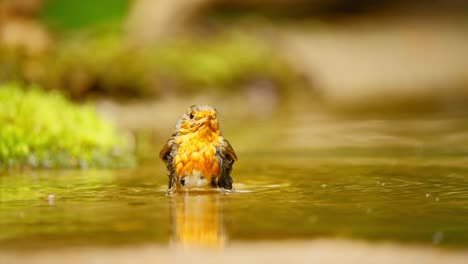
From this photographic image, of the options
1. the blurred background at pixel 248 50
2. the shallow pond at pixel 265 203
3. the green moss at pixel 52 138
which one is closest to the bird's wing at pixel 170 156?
the shallow pond at pixel 265 203

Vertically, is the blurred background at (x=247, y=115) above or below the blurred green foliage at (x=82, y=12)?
below

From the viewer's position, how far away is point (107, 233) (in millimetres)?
3713

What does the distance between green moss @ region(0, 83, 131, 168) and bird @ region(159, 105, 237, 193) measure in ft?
6.84

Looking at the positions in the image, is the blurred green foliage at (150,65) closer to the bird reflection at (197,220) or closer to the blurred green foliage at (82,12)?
the blurred green foliage at (82,12)

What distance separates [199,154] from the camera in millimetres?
4852

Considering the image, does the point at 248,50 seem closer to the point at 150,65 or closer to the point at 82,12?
the point at 150,65

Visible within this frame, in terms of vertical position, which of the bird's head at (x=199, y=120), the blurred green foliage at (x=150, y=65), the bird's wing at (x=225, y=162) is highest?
the blurred green foliage at (x=150, y=65)

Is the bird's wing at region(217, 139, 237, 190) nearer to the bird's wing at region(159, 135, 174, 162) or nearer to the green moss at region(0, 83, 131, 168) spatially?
the bird's wing at region(159, 135, 174, 162)

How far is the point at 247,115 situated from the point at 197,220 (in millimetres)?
8507

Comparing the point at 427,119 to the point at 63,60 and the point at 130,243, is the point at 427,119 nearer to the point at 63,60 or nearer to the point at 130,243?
the point at 63,60

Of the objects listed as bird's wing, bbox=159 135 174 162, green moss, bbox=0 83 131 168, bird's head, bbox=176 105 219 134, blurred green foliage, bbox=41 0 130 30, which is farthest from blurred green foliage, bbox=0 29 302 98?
bird's head, bbox=176 105 219 134

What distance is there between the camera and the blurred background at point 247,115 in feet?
13.3

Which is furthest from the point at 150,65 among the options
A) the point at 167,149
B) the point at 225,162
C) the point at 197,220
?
the point at 197,220

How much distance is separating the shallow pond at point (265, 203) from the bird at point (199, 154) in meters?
0.09
